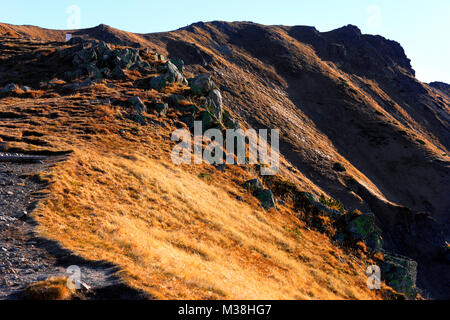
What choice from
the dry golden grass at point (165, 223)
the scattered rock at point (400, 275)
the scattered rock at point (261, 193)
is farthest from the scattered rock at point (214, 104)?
the scattered rock at point (400, 275)

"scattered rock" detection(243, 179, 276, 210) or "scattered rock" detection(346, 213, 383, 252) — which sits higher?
"scattered rock" detection(243, 179, 276, 210)

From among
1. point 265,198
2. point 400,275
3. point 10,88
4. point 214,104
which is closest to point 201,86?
point 214,104

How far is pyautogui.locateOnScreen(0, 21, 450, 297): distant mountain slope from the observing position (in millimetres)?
54812

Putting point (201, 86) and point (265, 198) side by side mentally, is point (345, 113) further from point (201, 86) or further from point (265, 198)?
point (265, 198)

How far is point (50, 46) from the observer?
5797 cm

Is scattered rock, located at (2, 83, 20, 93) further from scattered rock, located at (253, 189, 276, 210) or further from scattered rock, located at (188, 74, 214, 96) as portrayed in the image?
scattered rock, located at (253, 189, 276, 210)

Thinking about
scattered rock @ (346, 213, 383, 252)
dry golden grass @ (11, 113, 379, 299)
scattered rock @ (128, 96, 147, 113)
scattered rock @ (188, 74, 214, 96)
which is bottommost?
scattered rock @ (346, 213, 383, 252)

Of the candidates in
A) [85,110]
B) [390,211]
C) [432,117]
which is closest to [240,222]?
[85,110]

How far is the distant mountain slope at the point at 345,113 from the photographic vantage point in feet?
180

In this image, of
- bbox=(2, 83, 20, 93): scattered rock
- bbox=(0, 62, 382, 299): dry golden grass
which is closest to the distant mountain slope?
bbox=(0, 62, 382, 299): dry golden grass

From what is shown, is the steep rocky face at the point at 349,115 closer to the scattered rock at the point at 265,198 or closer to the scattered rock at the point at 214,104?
the scattered rock at the point at 214,104

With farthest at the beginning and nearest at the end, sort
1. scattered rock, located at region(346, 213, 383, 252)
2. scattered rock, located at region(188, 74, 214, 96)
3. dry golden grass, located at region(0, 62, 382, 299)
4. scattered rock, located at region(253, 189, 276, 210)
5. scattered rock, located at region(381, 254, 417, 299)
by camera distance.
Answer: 1. scattered rock, located at region(188, 74, 214, 96)
2. scattered rock, located at region(346, 213, 383, 252)
3. scattered rock, located at region(253, 189, 276, 210)
4. scattered rock, located at region(381, 254, 417, 299)
5. dry golden grass, located at region(0, 62, 382, 299)
